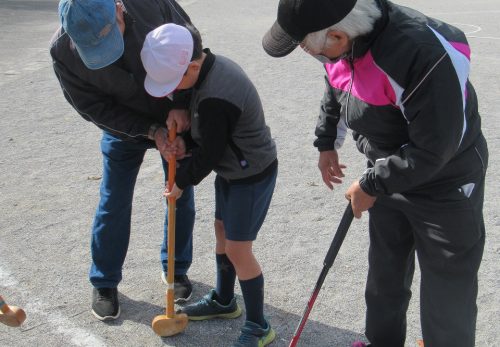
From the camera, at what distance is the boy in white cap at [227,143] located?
2.72 meters

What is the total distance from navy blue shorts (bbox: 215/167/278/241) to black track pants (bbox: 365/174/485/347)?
0.49 m

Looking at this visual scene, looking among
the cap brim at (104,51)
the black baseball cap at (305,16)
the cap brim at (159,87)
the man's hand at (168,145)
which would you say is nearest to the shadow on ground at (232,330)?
the man's hand at (168,145)

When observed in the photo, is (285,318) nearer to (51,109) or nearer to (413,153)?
(413,153)

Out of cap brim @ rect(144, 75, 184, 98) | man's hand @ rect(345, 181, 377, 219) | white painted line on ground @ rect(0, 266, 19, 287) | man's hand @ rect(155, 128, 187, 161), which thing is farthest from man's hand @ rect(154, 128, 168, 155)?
white painted line on ground @ rect(0, 266, 19, 287)

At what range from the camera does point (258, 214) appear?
3043mm

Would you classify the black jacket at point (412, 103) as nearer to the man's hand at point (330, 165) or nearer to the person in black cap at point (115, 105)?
the man's hand at point (330, 165)

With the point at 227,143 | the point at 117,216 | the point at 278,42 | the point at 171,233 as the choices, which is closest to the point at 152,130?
the point at 227,143

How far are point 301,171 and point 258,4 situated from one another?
11642mm

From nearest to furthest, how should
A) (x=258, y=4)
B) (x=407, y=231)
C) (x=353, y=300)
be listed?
(x=407, y=231) → (x=353, y=300) → (x=258, y=4)

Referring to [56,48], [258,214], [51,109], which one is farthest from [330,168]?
[51,109]

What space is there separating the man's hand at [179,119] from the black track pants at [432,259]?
35.4 inches

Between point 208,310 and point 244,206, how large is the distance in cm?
75

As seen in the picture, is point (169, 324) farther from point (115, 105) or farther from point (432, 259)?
point (432, 259)

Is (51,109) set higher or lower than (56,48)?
lower
